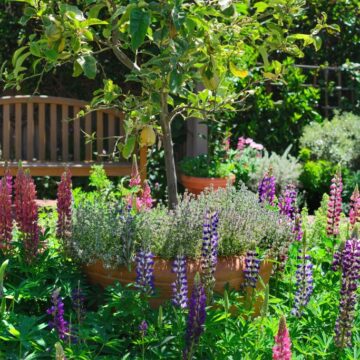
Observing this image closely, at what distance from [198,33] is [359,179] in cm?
395

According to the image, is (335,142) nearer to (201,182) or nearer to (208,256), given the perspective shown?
(201,182)

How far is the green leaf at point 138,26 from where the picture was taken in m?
2.38

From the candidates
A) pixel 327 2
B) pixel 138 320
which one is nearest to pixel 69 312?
pixel 138 320

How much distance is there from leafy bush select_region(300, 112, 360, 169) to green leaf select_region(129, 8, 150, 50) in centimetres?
458

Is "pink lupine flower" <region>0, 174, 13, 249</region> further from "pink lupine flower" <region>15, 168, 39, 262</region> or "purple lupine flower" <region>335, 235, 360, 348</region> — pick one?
"purple lupine flower" <region>335, 235, 360, 348</region>

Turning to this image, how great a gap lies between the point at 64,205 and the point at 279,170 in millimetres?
3603

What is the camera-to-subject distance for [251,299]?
9.20 feet

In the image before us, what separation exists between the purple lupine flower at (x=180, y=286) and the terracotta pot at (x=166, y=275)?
17cm

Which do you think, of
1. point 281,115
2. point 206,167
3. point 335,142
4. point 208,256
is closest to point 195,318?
point 208,256

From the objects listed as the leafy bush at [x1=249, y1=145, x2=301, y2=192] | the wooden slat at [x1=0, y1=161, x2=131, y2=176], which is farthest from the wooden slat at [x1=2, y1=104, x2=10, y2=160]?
the leafy bush at [x1=249, y1=145, x2=301, y2=192]

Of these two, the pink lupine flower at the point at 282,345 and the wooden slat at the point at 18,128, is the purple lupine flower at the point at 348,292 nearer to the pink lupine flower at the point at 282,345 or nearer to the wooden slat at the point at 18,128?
the pink lupine flower at the point at 282,345

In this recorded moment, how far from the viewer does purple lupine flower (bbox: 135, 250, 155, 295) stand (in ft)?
8.65

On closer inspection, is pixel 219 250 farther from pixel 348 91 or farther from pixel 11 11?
pixel 348 91

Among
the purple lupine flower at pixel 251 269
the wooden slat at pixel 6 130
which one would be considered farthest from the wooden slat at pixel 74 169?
the purple lupine flower at pixel 251 269
